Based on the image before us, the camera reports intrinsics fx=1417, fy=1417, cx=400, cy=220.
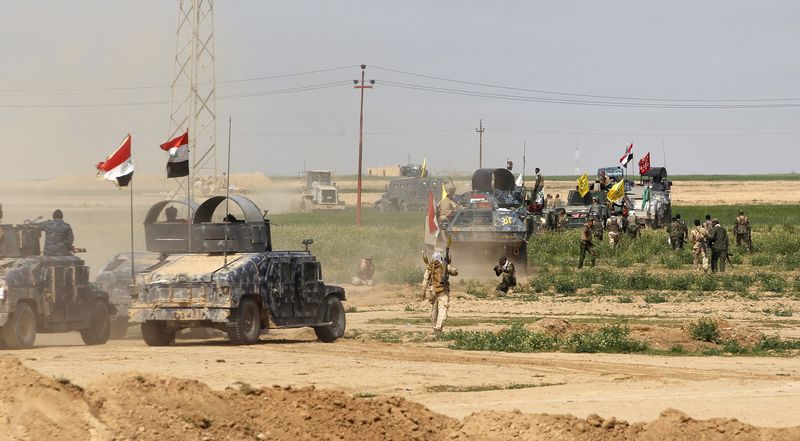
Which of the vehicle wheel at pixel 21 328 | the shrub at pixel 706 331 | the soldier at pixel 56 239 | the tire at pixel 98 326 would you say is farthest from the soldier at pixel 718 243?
the vehicle wheel at pixel 21 328

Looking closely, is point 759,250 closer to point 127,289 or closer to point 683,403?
point 127,289

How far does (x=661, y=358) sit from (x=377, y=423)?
26.3 ft

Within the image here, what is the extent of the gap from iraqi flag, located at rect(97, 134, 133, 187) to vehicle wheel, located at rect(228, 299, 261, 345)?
4304mm

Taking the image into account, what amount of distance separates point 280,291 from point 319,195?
7797 centimetres

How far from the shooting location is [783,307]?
95.9 ft

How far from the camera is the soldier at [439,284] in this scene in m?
23.5

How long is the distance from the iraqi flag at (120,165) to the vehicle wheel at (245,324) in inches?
169

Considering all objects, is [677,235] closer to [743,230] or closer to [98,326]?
[743,230]

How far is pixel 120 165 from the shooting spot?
80.8 feet

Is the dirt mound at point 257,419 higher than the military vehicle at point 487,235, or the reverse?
the military vehicle at point 487,235

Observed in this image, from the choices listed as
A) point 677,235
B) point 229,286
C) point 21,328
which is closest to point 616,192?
point 677,235

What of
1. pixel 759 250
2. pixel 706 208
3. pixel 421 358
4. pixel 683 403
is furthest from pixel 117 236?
pixel 706 208

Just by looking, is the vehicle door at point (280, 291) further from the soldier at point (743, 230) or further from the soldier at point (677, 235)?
the soldier at point (743, 230)

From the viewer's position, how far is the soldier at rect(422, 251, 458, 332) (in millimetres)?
23453
